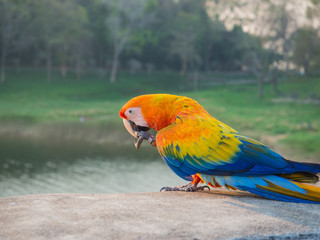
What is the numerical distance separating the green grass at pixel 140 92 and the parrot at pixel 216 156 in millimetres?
12353

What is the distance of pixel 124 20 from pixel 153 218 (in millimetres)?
34590

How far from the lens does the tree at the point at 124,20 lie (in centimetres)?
3375

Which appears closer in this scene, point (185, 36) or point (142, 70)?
point (185, 36)

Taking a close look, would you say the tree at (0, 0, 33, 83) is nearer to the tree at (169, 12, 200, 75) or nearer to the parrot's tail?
the tree at (169, 12, 200, 75)

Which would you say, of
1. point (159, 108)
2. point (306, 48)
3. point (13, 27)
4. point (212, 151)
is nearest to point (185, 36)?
point (306, 48)

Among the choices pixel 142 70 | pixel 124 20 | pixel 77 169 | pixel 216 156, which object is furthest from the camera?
pixel 142 70

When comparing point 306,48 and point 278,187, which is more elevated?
point 306,48

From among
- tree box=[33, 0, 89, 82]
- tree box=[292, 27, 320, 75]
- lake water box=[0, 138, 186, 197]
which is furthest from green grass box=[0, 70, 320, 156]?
lake water box=[0, 138, 186, 197]

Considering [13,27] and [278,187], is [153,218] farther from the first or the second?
[13,27]

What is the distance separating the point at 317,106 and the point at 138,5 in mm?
18641

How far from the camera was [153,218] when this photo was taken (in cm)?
252

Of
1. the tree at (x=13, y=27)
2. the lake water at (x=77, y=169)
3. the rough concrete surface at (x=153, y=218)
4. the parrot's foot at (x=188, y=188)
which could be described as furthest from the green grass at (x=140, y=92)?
the rough concrete surface at (x=153, y=218)

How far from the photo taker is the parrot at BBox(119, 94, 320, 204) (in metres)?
3.02

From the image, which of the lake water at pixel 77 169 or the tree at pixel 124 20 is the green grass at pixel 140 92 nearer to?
the tree at pixel 124 20
